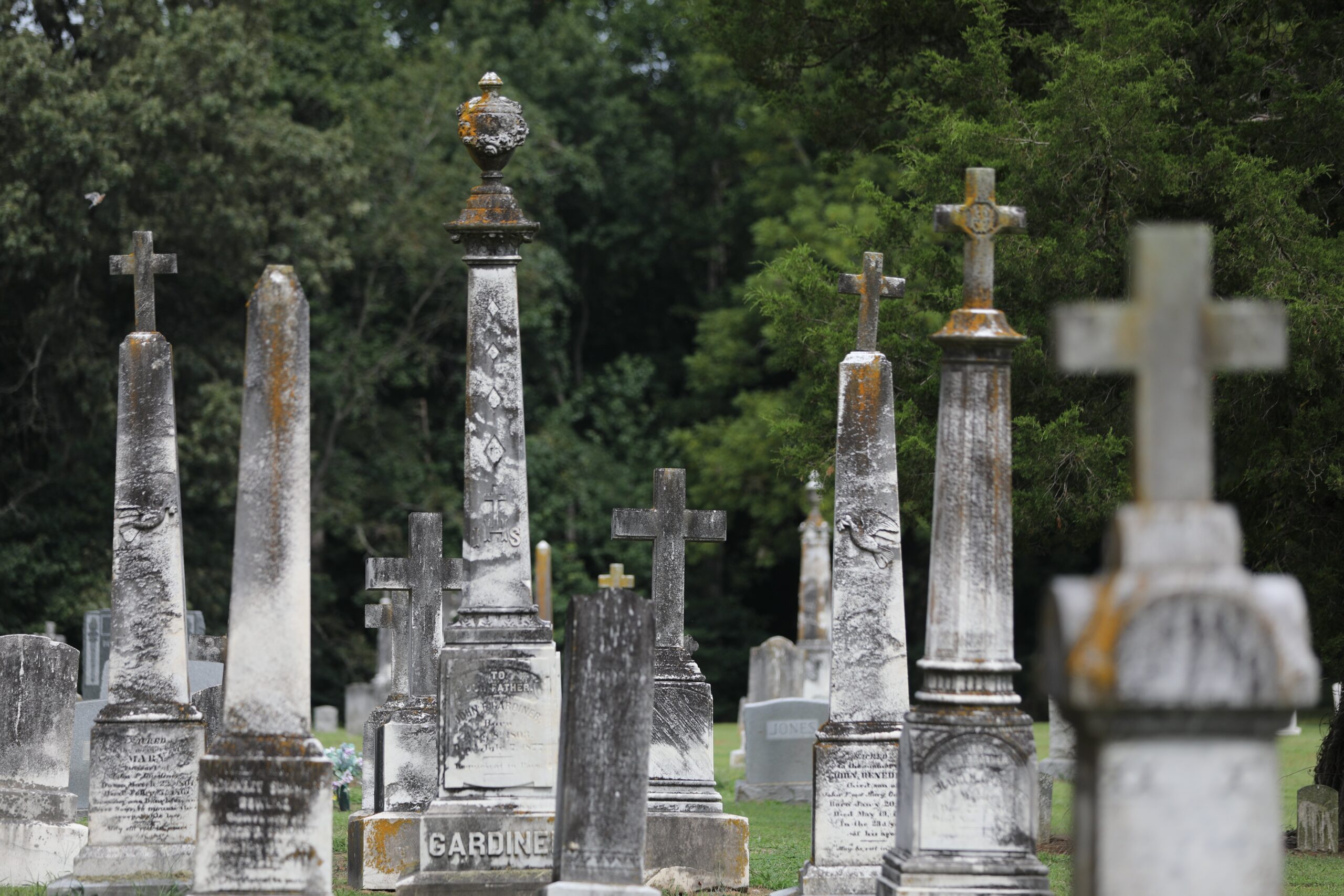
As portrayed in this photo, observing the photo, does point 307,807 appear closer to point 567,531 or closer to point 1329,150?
point 1329,150

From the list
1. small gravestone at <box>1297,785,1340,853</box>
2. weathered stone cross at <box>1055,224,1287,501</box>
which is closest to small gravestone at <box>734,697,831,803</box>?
small gravestone at <box>1297,785,1340,853</box>

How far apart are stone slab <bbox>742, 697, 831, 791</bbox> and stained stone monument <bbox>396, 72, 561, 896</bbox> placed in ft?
27.5

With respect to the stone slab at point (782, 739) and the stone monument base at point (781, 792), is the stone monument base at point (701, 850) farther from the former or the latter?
the stone monument base at point (781, 792)

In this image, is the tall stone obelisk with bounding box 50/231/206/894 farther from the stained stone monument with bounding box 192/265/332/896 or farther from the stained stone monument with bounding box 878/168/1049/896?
the stained stone monument with bounding box 878/168/1049/896

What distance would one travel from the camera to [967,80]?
53.4 ft

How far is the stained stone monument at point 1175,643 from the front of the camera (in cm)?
385

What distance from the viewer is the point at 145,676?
392 inches

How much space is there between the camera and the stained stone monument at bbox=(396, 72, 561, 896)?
953 centimetres

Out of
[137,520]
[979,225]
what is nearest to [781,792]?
[137,520]

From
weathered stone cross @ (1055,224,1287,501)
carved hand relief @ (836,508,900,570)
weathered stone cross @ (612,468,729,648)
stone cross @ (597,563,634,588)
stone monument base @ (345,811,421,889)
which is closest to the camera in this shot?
weathered stone cross @ (1055,224,1287,501)

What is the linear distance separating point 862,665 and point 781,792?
833 centimetres

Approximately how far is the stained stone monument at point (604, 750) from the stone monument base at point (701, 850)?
12.0 ft

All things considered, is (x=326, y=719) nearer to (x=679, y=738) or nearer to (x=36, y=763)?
(x=36, y=763)

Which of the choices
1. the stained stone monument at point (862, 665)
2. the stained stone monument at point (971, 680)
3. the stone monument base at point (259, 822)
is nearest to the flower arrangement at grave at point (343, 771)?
the stained stone monument at point (862, 665)
